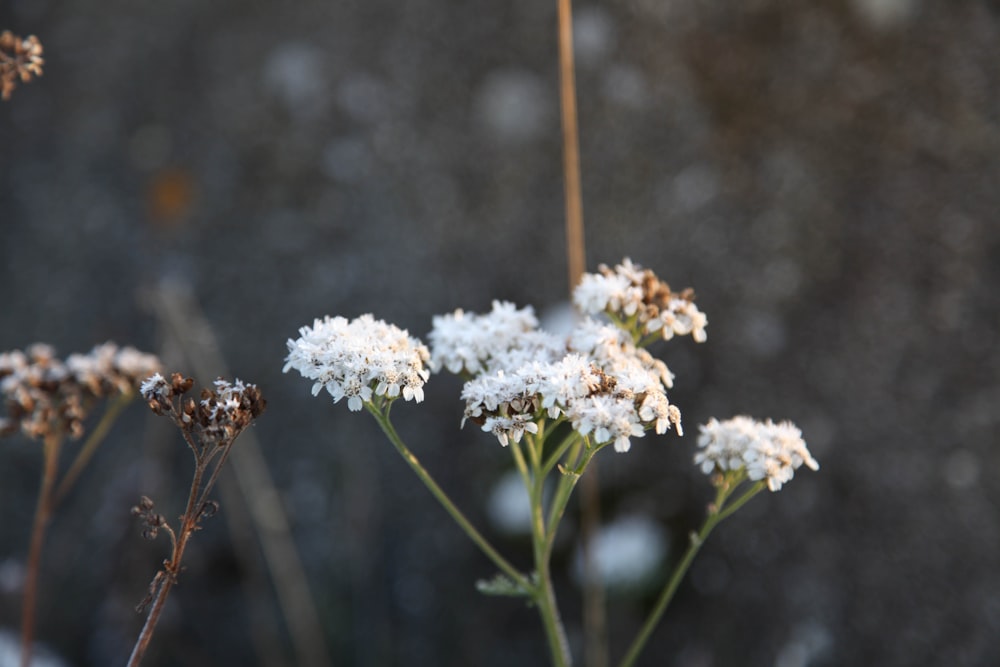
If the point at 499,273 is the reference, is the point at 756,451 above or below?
below

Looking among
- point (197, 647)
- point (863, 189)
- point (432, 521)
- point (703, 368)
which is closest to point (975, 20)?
point (863, 189)

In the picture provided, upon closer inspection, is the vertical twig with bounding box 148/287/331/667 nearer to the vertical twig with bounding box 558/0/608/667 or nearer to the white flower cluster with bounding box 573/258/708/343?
the vertical twig with bounding box 558/0/608/667

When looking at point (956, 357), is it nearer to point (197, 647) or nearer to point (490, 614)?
point (490, 614)

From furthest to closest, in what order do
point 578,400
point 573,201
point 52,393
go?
point 573,201 < point 52,393 < point 578,400

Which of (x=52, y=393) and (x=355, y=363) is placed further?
(x=52, y=393)

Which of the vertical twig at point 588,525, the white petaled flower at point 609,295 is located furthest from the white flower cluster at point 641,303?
the vertical twig at point 588,525

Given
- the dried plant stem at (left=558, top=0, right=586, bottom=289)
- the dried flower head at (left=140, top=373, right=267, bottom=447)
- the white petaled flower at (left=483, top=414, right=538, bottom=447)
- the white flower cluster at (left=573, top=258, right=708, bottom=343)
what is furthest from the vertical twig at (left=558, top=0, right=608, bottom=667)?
the dried flower head at (left=140, top=373, right=267, bottom=447)

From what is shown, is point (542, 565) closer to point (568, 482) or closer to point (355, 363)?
point (568, 482)

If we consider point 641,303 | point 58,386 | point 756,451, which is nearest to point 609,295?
point 641,303
